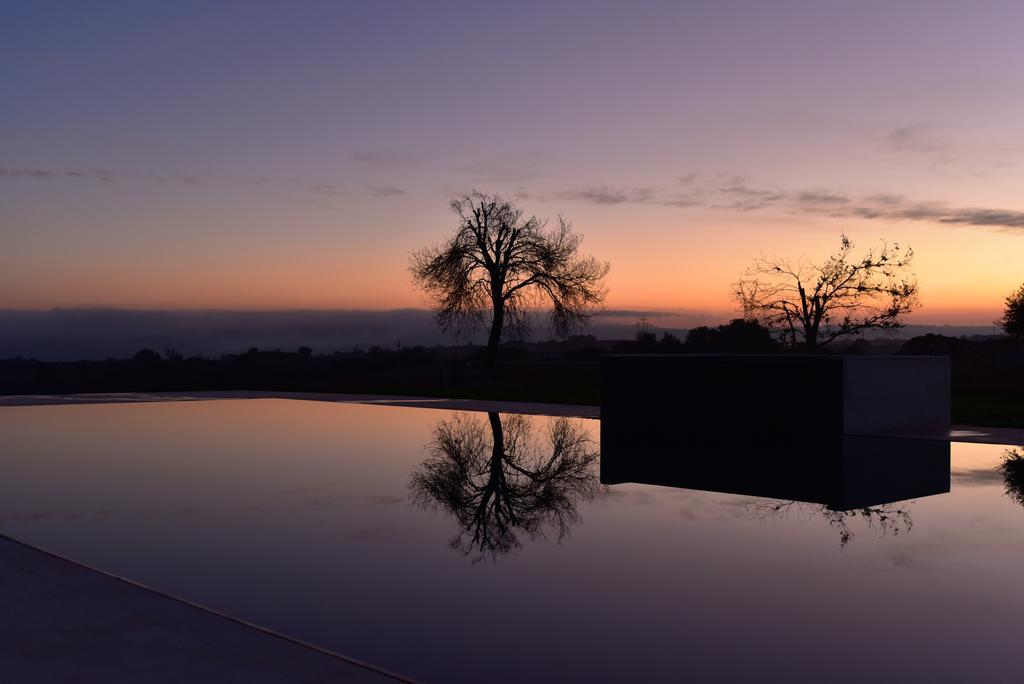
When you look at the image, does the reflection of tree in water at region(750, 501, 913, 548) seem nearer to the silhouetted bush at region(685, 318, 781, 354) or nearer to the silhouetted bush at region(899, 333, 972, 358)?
the silhouetted bush at region(685, 318, 781, 354)

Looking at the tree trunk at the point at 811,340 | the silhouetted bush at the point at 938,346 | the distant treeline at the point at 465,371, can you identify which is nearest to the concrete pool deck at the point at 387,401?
the distant treeline at the point at 465,371

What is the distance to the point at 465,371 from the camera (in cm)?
2814

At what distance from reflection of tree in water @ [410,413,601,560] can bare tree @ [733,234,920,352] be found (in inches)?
679

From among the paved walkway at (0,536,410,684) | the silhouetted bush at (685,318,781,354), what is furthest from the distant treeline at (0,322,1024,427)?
the paved walkway at (0,536,410,684)

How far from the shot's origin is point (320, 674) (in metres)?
3.49

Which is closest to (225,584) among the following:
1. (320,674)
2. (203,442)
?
(320,674)

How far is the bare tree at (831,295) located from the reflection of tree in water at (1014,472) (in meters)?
17.3

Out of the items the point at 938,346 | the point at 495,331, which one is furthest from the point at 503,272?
the point at 938,346

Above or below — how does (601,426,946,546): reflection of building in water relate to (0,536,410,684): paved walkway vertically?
above

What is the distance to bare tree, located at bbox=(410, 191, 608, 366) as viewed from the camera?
106ft

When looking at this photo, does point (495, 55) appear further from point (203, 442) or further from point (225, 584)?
point (225, 584)

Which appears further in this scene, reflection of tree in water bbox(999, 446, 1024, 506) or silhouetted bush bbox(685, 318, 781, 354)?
silhouetted bush bbox(685, 318, 781, 354)

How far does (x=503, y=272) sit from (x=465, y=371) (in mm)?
5972

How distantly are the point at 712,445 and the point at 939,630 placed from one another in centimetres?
825
